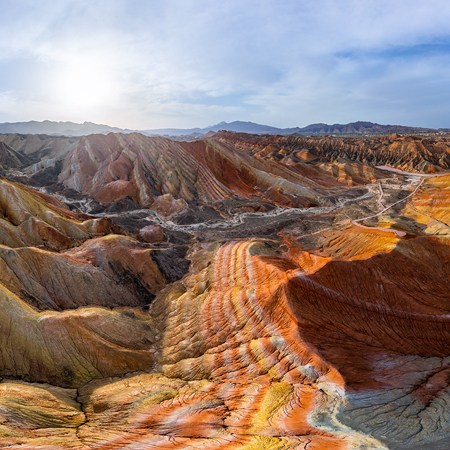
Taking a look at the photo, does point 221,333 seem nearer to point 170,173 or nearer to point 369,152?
point 170,173

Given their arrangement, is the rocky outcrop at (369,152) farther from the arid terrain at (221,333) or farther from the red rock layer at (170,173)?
the arid terrain at (221,333)

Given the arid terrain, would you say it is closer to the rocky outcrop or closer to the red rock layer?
the red rock layer

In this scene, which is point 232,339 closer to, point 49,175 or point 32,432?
point 32,432

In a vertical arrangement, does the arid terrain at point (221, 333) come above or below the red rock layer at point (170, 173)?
below

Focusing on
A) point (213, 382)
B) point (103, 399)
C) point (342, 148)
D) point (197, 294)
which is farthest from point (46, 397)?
point (342, 148)

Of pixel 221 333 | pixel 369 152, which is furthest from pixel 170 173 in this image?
pixel 369 152

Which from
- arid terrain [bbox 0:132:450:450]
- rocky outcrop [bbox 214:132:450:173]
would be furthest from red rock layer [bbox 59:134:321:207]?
rocky outcrop [bbox 214:132:450:173]

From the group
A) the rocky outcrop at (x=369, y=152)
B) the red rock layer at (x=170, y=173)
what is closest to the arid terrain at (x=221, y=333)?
the red rock layer at (x=170, y=173)

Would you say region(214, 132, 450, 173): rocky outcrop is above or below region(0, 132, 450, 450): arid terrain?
above

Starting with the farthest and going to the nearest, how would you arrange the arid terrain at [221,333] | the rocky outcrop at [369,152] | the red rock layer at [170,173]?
the rocky outcrop at [369,152], the red rock layer at [170,173], the arid terrain at [221,333]

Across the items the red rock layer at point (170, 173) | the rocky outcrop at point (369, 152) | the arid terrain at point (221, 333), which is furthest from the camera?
the rocky outcrop at point (369, 152)
